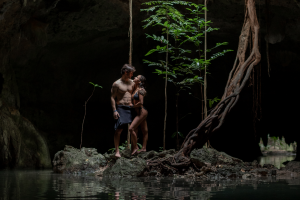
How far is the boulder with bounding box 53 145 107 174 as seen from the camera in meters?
6.13

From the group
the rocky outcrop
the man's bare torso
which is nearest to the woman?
the man's bare torso

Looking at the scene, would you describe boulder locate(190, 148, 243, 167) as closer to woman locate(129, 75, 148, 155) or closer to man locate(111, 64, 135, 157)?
woman locate(129, 75, 148, 155)

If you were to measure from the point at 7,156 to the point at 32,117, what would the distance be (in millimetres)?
2748

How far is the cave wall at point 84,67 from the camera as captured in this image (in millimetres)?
8523

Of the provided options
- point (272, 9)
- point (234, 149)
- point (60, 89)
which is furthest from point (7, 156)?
point (234, 149)

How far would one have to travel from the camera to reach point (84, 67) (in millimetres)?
11242

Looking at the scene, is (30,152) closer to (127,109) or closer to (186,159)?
(127,109)

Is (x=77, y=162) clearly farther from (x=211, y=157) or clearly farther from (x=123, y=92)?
(x=211, y=157)

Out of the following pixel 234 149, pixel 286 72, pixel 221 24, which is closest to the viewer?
pixel 221 24

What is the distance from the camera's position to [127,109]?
19.6ft

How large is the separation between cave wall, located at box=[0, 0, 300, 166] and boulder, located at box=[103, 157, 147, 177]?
3.90 meters

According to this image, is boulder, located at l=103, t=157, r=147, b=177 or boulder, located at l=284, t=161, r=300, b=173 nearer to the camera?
boulder, located at l=103, t=157, r=147, b=177

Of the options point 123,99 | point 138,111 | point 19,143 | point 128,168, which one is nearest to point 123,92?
point 123,99

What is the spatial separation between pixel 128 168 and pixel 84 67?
678 centimetres
